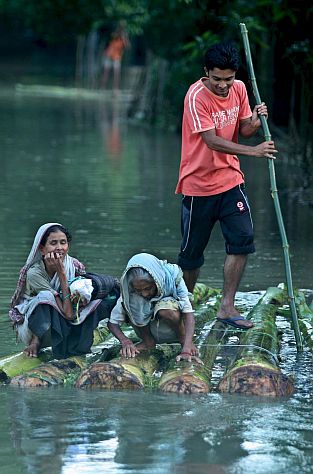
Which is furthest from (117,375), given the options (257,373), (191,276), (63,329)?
(191,276)

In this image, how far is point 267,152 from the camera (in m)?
7.83

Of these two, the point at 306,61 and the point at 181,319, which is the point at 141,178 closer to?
the point at 306,61

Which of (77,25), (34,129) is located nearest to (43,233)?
(34,129)

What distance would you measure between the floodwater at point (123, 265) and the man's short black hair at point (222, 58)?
1.82 meters

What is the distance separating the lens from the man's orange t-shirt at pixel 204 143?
26.4 feet

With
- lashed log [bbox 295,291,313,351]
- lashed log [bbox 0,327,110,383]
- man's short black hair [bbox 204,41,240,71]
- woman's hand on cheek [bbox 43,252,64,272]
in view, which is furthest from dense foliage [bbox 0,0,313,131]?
lashed log [bbox 0,327,110,383]

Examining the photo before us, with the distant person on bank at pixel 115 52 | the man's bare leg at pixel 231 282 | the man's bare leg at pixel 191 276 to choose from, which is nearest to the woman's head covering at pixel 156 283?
the man's bare leg at pixel 231 282

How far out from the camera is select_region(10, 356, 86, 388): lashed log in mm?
7184

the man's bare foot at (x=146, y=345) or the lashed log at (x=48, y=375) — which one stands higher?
the man's bare foot at (x=146, y=345)

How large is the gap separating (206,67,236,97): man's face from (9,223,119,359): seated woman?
4.38ft

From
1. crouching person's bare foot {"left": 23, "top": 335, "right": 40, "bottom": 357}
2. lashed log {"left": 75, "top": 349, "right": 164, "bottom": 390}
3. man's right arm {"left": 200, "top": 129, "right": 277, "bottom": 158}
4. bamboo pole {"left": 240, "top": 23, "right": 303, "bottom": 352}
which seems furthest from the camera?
bamboo pole {"left": 240, "top": 23, "right": 303, "bottom": 352}

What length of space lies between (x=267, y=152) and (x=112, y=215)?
6743 millimetres

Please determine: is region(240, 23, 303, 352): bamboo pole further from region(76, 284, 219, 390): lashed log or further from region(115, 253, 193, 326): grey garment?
region(76, 284, 219, 390): lashed log

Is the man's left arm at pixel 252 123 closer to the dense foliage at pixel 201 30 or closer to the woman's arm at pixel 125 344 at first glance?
the woman's arm at pixel 125 344
